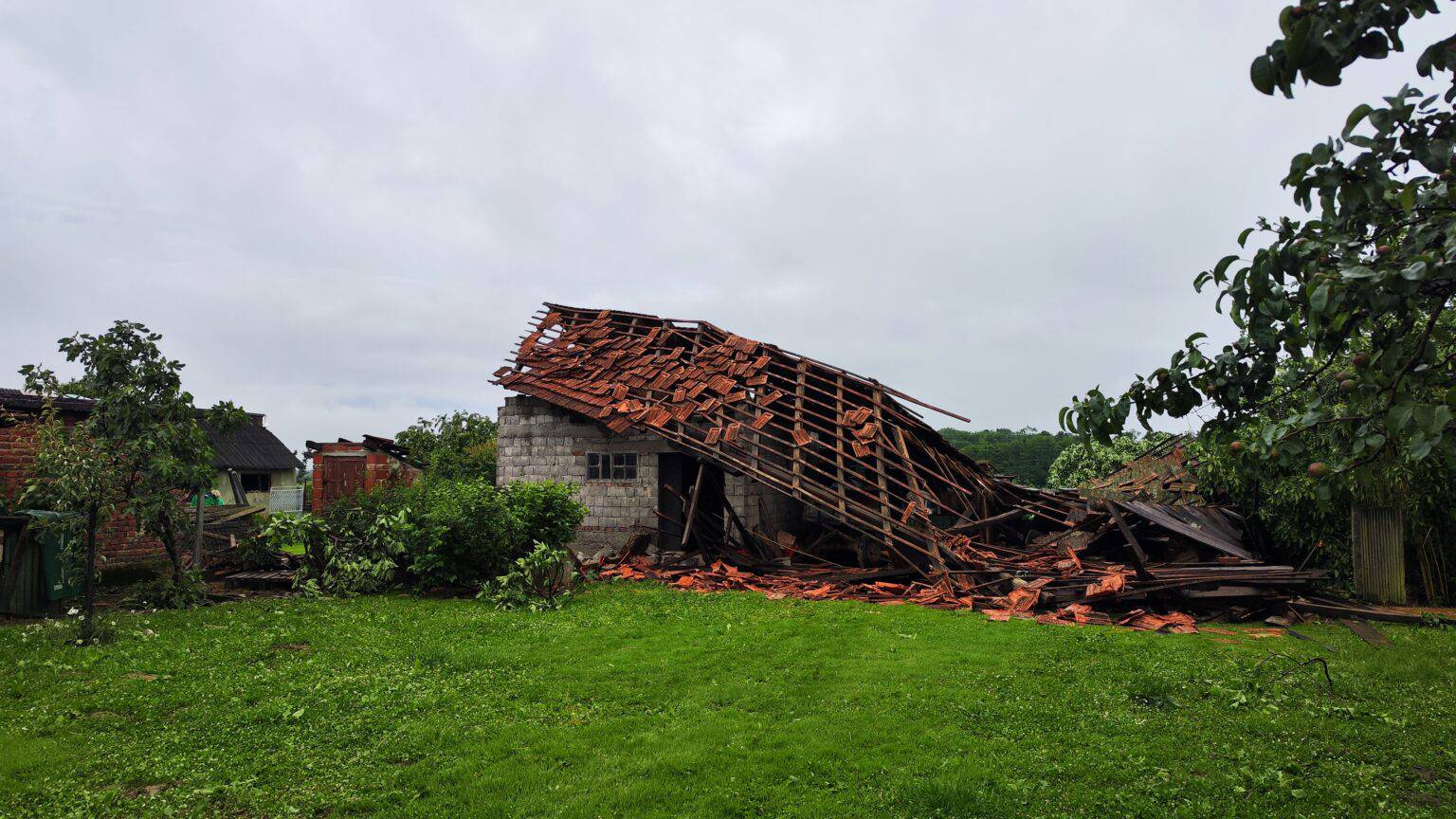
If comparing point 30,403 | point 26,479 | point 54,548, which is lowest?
point 54,548

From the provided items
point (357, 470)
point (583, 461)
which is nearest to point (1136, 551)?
point (583, 461)

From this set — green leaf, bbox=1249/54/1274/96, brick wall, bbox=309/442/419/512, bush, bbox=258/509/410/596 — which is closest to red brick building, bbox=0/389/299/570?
bush, bbox=258/509/410/596

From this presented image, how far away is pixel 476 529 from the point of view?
1333cm

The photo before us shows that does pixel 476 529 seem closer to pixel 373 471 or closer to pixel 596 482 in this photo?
pixel 596 482

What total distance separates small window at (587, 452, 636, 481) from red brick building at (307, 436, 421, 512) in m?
9.80

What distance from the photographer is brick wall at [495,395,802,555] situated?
1792cm

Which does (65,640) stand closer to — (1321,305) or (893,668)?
(893,668)

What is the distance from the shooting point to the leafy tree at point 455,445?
27719 mm

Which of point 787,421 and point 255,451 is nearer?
point 787,421

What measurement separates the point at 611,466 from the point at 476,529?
540 centimetres

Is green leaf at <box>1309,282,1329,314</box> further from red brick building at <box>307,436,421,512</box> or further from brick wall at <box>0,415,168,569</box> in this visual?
red brick building at <box>307,436,421,512</box>

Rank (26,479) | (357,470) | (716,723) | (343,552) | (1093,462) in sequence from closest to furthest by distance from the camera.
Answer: (716,723), (26,479), (343,552), (357,470), (1093,462)

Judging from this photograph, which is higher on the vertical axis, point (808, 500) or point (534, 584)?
point (808, 500)

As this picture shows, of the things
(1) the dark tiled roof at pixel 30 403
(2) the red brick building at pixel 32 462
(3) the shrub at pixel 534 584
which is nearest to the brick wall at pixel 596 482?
(3) the shrub at pixel 534 584
